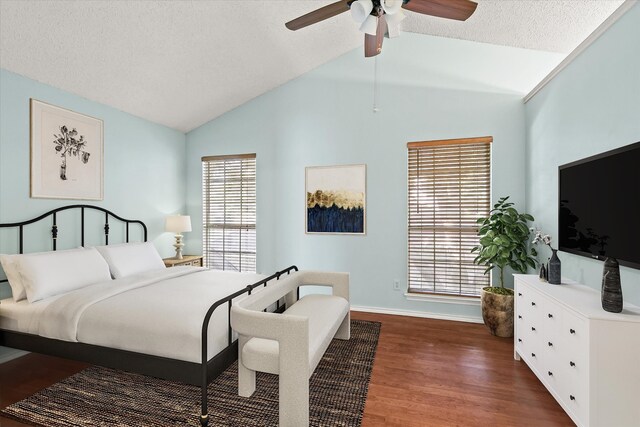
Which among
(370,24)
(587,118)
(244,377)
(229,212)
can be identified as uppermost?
(370,24)

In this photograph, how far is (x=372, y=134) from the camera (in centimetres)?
411

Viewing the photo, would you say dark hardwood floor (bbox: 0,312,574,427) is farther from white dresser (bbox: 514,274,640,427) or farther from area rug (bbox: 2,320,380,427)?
white dresser (bbox: 514,274,640,427)

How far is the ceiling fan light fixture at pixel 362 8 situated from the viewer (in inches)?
72.5

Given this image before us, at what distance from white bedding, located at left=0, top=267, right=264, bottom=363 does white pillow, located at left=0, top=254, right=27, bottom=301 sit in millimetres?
79

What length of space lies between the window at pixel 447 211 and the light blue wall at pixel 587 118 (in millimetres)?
576

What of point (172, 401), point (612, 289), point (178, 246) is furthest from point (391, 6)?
point (178, 246)

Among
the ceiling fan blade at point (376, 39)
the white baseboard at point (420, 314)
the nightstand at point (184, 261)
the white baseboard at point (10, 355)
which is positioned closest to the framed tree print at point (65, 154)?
the nightstand at point (184, 261)

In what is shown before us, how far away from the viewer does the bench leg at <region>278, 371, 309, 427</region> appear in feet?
5.86

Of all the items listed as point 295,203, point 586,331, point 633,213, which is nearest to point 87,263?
point 295,203

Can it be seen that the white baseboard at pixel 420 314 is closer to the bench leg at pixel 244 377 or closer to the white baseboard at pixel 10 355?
the bench leg at pixel 244 377

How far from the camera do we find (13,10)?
2.29 meters

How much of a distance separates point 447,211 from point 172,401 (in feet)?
11.2

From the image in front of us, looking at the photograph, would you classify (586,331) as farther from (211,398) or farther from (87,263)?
(87,263)

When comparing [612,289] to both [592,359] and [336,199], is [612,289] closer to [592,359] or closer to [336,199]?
[592,359]
